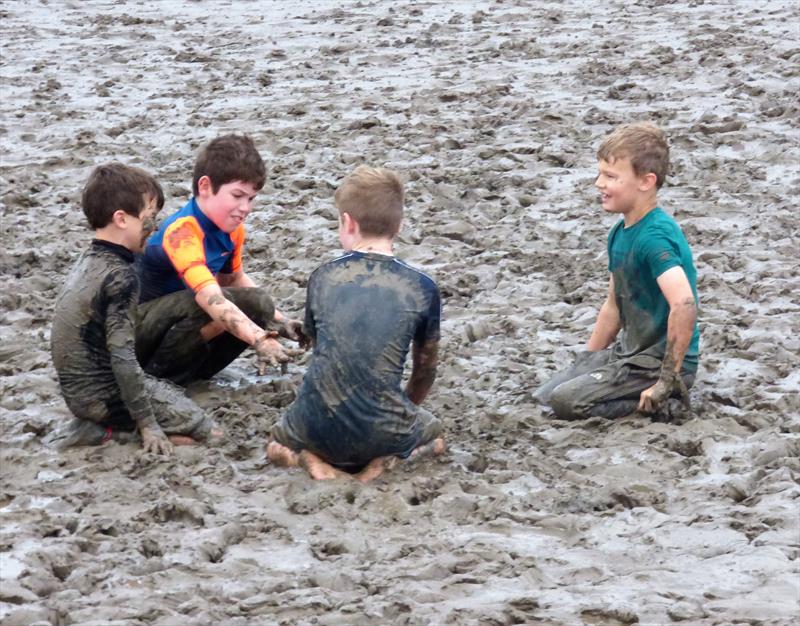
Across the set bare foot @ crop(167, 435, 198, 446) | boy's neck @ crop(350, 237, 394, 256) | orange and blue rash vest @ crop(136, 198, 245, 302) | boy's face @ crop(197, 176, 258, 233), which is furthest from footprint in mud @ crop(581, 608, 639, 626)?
boy's face @ crop(197, 176, 258, 233)

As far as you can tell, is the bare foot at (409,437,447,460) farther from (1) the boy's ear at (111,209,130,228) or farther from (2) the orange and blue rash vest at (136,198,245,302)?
(1) the boy's ear at (111,209,130,228)

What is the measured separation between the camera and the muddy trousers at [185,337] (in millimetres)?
6195

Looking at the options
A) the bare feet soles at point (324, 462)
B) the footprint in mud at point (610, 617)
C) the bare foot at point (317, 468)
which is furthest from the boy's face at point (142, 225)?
the footprint in mud at point (610, 617)

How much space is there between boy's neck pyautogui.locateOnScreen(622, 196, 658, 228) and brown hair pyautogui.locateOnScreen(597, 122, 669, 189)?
8cm

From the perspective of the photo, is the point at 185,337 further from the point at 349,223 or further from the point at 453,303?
the point at 453,303

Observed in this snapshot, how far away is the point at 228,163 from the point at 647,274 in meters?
1.80

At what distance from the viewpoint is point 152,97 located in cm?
1140

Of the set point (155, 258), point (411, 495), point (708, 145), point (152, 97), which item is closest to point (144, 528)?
point (411, 495)

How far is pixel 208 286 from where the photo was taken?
596 cm

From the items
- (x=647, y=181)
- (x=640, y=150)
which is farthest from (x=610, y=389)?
(x=640, y=150)

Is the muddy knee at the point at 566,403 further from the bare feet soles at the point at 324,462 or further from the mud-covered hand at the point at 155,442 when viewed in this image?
the mud-covered hand at the point at 155,442

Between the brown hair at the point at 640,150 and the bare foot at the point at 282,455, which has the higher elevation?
the brown hair at the point at 640,150

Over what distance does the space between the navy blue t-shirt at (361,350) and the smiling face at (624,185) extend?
3.50 ft

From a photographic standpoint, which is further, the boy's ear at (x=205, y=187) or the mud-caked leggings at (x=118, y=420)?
the boy's ear at (x=205, y=187)
